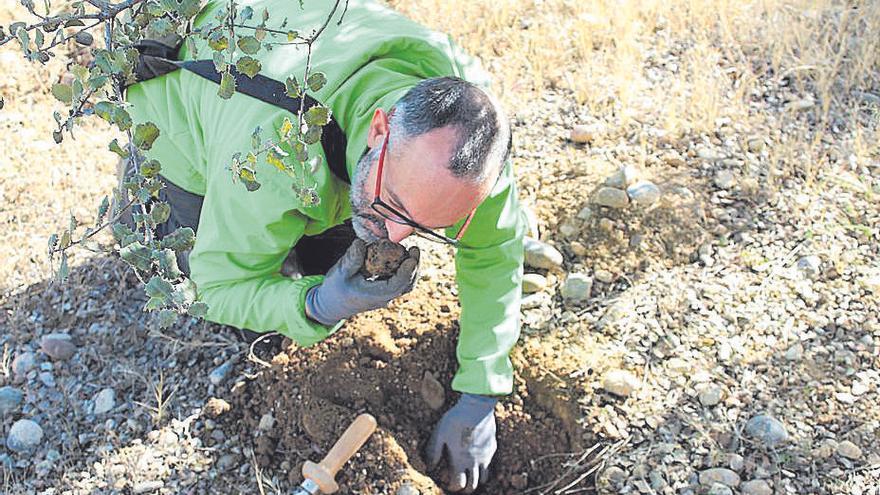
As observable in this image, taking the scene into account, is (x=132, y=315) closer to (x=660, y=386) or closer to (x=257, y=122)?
(x=257, y=122)

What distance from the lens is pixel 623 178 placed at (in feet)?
10.8

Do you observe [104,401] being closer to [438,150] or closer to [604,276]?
[438,150]

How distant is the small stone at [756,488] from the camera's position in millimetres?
2502

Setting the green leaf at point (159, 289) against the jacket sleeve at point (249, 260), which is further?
the jacket sleeve at point (249, 260)

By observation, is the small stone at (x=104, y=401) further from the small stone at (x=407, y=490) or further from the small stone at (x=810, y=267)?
the small stone at (x=810, y=267)

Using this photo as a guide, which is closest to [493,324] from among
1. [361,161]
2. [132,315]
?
[361,161]

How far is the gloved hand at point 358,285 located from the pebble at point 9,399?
115cm

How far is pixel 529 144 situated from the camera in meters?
3.62

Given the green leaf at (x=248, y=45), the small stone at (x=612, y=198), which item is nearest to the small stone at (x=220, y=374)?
the small stone at (x=612, y=198)

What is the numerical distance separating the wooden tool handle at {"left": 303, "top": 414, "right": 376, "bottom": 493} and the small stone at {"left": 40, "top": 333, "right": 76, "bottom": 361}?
97 cm

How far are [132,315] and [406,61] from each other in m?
1.37

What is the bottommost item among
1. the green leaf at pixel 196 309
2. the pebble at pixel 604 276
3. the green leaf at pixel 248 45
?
the pebble at pixel 604 276

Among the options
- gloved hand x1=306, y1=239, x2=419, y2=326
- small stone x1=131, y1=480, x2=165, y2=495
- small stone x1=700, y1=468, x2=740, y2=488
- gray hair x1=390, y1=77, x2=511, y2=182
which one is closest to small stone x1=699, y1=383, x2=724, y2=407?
small stone x1=700, y1=468, x2=740, y2=488

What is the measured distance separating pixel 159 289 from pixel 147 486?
1.69 meters
